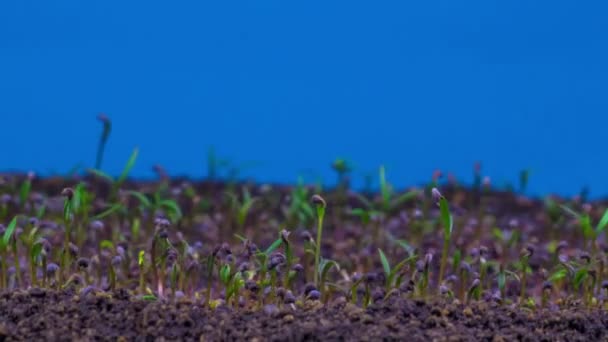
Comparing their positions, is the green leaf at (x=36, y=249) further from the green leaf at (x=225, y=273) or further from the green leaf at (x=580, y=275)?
the green leaf at (x=580, y=275)

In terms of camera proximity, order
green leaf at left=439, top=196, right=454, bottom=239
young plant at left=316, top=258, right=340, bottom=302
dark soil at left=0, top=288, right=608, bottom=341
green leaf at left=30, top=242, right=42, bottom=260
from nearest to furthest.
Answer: dark soil at left=0, top=288, right=608, bottom=341 < green leaf at left=439, top=196, right=454, bottom=239 < green leaf at left=30, top=242, right=42, bottom=260 < young plant at left=316, top=258, right=340, bottom=302

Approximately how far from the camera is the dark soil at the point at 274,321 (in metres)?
2.88

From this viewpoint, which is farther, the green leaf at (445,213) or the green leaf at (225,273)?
the green leaf at (225,273)

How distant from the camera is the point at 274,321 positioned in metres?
A: 3.03

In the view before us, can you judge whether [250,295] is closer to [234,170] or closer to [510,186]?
[234,170]

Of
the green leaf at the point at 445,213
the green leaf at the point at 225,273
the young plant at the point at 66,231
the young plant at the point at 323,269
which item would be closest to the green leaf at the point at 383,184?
the young plant at the point at 323,269

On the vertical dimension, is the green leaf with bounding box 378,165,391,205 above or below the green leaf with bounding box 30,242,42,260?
above

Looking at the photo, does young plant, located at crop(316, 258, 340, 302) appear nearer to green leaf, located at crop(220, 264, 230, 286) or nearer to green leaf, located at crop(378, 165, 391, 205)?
green leaf, located at crop(220, 264, 230, 286)

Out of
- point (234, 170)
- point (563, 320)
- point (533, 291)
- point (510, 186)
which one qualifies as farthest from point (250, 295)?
point (510, 186)

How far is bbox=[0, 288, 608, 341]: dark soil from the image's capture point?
2885 mm

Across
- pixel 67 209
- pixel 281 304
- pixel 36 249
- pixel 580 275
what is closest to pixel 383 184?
pixel 580 275

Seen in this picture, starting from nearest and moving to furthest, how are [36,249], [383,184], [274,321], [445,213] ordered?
[274,321] < [445,213] < [36,249] < [383,184]

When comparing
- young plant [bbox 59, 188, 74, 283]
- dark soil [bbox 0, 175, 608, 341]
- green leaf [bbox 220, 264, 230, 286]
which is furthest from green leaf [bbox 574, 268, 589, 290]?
young plant [bbox 59, 188, 74, 283]

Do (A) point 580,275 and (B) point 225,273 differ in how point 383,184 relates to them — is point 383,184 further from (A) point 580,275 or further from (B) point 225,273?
(B) point 225,273
